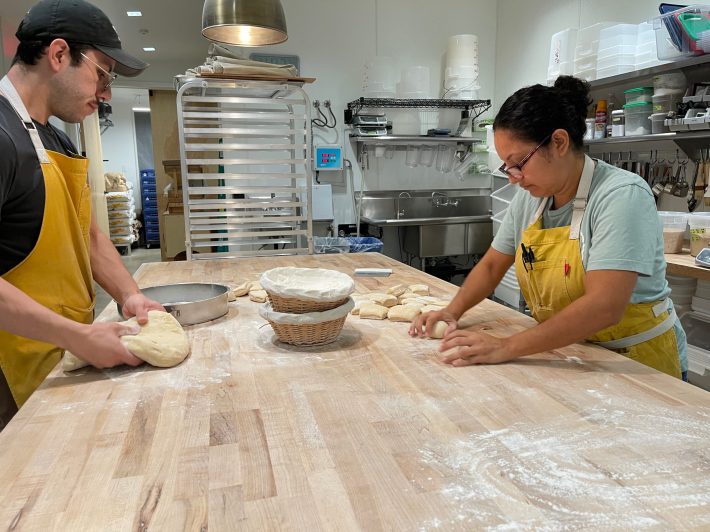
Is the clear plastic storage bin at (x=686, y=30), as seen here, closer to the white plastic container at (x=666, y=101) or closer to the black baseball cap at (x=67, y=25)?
the white plastic container at (x=666, y=101)

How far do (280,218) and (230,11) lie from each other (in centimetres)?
145

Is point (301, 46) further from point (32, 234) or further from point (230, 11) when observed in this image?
point (32, 234)

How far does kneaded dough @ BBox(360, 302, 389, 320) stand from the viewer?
166 centimetres

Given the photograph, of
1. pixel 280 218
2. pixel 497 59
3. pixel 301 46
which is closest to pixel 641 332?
pixel 280 218

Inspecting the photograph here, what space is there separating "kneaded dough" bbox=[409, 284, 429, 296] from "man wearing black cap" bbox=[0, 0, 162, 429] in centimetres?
93

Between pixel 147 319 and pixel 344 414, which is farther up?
pixel 147 319

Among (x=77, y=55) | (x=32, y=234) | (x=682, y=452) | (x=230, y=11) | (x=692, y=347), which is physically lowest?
(x=692, y=347)

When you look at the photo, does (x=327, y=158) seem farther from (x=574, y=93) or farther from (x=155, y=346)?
(x=155, y=346)

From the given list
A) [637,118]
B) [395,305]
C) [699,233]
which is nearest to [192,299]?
[395,305]

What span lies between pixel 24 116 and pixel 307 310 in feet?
3.05

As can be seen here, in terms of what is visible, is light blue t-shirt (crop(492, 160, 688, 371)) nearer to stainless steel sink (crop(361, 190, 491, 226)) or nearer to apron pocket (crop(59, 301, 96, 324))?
apron pocket (crop(59, 301, 96, 324))

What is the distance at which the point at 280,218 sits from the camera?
11.1 ft

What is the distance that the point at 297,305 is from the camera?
1330 mm

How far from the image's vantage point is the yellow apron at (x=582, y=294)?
1397 millimetres
